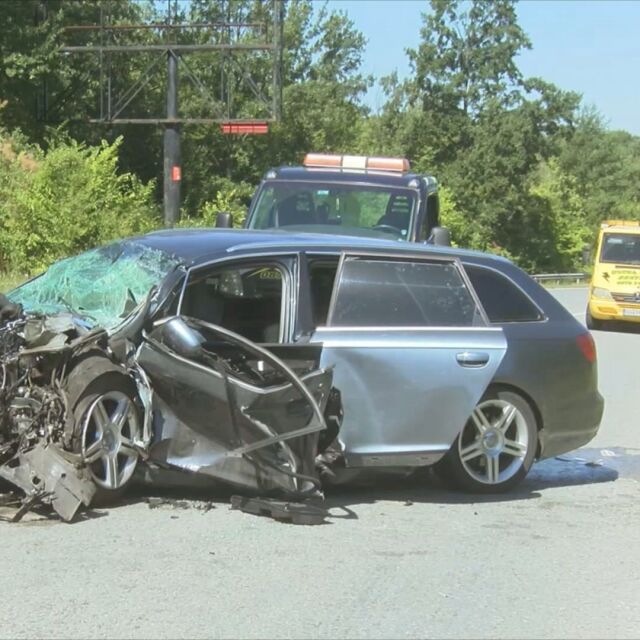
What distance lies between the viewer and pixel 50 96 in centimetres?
3697

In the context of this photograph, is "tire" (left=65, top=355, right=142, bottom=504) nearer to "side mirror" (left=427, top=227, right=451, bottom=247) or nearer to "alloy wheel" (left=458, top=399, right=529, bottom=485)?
"alloy wheel" (left=458, top=399, right=529, bottom=485)

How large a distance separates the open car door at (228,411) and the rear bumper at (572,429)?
189cm

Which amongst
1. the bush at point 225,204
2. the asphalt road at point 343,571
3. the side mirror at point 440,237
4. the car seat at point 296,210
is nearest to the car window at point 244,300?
the asphalt road at point 343,571

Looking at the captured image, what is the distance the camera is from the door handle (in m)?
6.27

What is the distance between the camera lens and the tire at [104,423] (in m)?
5.41

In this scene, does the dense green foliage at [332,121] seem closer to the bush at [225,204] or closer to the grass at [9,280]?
the bush at [225,204]

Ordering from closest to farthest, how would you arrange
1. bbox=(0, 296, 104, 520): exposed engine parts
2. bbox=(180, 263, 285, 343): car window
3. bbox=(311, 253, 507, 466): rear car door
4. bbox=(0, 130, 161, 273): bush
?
1. bbox=(0, 296, 104, 520): exposed engine parts
2. bbox=(311, 253, 507, 466): rear car door
3. bbox=(180, 263, 285, 343): car window
4. bbox=(0, 130, 161, 273): bush

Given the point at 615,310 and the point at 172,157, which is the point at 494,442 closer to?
the point at 615,310

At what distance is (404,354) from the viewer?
6105mm

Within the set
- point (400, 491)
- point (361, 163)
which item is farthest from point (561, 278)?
point (400, 491)

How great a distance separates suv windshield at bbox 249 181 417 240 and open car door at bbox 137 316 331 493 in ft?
18.2

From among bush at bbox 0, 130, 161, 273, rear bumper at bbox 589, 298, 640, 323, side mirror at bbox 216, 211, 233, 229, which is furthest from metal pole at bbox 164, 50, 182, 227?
side mirror at bbox 216, 211, 233, 229

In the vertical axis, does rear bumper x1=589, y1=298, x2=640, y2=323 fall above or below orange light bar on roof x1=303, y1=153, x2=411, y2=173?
below

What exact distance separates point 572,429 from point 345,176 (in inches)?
222
